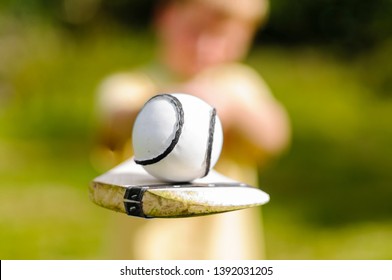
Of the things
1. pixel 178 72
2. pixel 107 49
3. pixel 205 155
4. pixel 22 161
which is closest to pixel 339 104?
pixel 107 49

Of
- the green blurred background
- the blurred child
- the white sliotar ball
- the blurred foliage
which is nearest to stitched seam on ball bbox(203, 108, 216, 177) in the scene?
the white sliotar ball

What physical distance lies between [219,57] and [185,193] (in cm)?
50

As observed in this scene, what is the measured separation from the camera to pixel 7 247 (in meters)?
2.09

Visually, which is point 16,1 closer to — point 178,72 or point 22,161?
point 22,161

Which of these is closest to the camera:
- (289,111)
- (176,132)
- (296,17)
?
(176,132)

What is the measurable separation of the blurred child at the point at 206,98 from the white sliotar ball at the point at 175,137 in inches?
12.0

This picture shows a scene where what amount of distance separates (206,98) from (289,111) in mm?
2337

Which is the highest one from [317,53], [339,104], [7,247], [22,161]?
[317,53]

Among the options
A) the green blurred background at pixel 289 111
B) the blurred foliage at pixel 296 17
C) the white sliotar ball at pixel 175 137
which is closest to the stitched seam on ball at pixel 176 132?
the white sliotar ball at pixel 175 137

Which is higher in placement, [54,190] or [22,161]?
[22,161]

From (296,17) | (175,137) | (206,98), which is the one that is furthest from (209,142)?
(296,17)

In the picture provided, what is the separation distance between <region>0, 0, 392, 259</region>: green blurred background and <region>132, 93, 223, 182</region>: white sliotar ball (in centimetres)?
145

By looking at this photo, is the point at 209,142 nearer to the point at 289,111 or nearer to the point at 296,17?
the point at 289,111

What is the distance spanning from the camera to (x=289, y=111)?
10.3 ft
